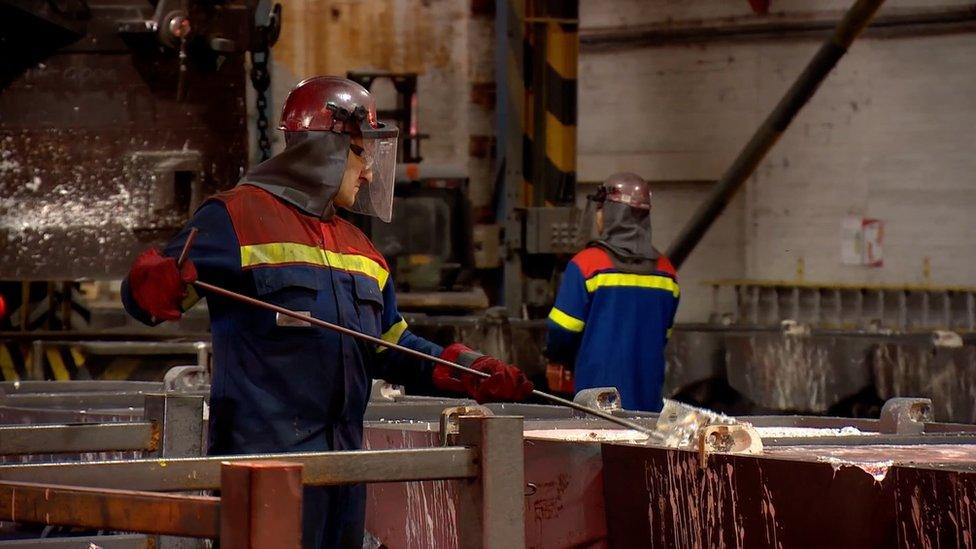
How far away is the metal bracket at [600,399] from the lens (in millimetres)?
4078

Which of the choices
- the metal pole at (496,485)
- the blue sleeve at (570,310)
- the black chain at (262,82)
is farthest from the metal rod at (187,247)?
the black chain at (262,82)

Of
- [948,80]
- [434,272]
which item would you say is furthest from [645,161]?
[434,272]

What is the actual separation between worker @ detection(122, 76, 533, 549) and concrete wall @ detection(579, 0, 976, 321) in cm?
743

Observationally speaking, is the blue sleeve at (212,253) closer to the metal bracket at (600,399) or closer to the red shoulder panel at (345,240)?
the red shoulder panel at (345,240)

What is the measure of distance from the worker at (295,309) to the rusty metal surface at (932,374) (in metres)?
4.17

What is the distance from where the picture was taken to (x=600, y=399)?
411 cm

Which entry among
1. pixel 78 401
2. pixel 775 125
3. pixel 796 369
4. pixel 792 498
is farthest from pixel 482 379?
pixel 775 125

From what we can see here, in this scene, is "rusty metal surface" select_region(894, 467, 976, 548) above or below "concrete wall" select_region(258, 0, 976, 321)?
below

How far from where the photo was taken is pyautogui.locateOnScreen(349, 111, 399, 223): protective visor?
11.6 ft

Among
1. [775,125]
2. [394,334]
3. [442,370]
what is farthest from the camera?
[775,125]

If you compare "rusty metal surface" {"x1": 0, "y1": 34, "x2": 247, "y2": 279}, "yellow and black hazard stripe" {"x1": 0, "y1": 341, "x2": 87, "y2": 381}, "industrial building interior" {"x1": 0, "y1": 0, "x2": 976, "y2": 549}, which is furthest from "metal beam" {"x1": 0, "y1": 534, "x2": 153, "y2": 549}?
"yellow and black hazard stripe" {"x1": 0, "y1": 341, "x2": 87, "y2": 381}

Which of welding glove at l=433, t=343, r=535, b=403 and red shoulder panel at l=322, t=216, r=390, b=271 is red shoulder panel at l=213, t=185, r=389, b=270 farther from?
welding glove at l=433, t=343, r=535, b=403

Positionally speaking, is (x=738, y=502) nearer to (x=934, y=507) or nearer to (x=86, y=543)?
(x=934, y=507)

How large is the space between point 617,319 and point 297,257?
2.86m
